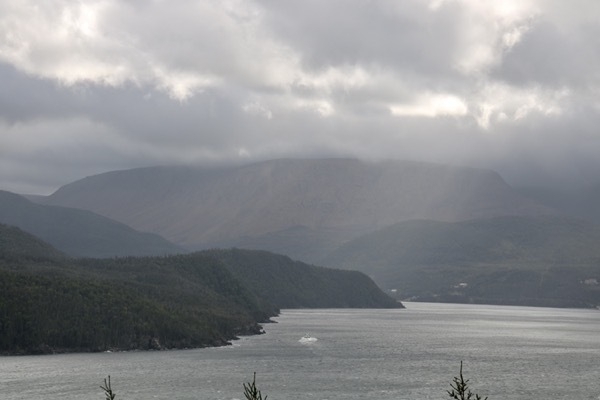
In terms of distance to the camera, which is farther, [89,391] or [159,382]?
[159,382]

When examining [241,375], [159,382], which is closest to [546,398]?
[241,375]

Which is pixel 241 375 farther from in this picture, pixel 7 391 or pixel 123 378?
pixel 7 391

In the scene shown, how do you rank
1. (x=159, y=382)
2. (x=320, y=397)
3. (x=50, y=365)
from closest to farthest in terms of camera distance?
1. (x=320, y=397)
2. (x=159, y=382)
3. (x=50, y=365)

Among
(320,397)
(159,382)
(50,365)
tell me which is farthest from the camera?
(50,365)

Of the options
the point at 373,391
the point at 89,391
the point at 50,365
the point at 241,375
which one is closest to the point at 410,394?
the point at 373,391

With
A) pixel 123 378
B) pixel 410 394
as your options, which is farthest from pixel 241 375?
pixel 410 394

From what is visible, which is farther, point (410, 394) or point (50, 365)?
point (50, 365)

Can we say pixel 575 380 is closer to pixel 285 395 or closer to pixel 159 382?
pixel 285 395
